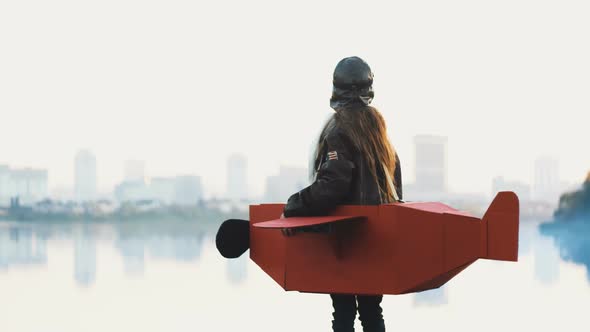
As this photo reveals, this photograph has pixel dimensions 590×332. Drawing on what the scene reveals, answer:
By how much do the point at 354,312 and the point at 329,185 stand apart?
74 centimetres

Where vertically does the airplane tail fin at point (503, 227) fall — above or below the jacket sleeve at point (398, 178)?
below

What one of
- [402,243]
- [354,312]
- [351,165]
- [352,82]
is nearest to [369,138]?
[351,165]

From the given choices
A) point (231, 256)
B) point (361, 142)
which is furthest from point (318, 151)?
point (231, 256)

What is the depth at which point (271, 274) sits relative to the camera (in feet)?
14.7

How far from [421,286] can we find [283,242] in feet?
2.52

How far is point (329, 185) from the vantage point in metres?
4.03

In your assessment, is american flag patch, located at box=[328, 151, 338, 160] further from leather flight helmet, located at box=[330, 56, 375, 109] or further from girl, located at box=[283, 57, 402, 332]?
leather flight helmet, located at box=[330, 56, 375, 109]

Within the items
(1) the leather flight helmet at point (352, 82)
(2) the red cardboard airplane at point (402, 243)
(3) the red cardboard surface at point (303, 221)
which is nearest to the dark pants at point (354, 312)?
(2) the red cardboard airplane at point (402, 243)

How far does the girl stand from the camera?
160 inches

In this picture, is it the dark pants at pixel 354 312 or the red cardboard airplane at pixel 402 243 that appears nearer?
the red cardboard airplane at pixel 402 243

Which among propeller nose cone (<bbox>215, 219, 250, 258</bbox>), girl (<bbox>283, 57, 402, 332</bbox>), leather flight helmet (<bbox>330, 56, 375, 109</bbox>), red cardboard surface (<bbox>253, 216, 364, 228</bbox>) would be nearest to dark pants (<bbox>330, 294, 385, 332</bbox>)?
girl (<bbox>283, 57, 402, 332</bbox>)

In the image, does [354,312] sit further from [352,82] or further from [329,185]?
[352,82]

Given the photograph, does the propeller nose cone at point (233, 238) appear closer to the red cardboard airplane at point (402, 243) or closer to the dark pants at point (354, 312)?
the red cardboard airplane at point (402, 243)

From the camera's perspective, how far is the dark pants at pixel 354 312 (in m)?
4.25
